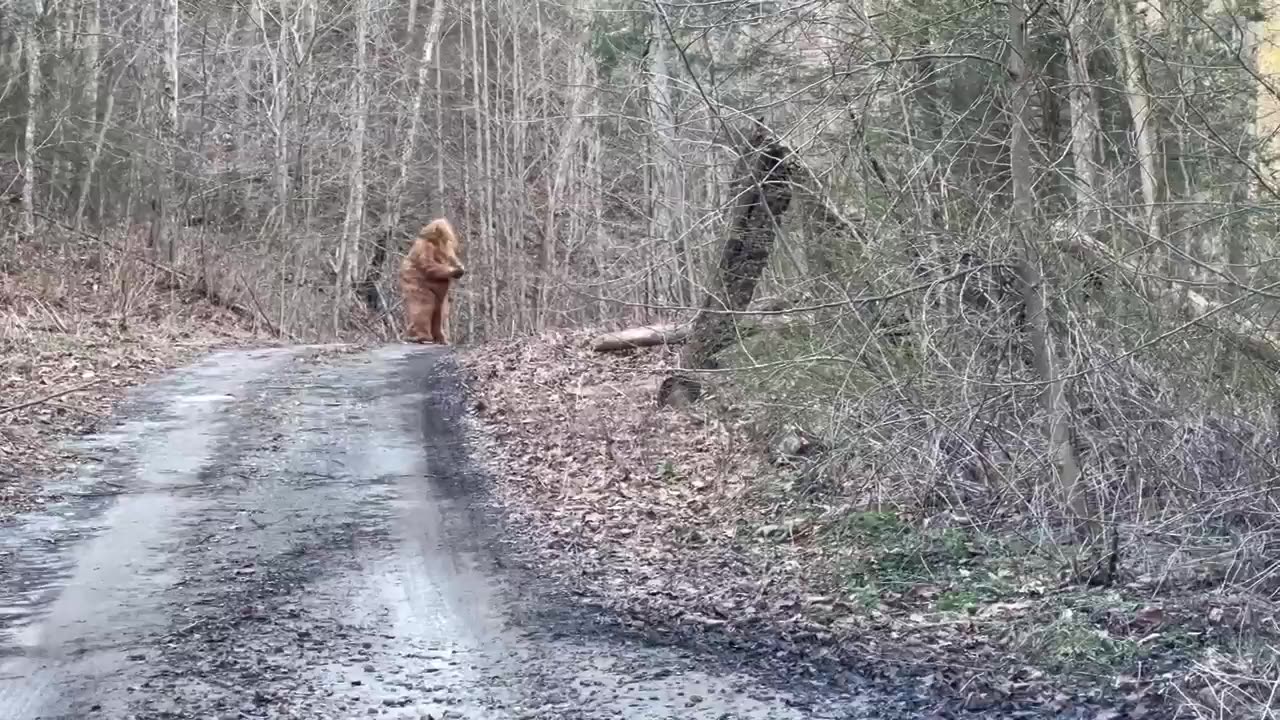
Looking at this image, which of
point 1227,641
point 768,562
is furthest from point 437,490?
point 1227,641

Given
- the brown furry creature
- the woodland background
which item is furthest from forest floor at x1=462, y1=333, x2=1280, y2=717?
the brown furry creature

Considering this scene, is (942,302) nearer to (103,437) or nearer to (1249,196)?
(1249,196)

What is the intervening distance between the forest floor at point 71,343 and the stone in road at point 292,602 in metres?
0.44

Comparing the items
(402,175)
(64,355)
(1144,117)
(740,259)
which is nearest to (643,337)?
(740,259)

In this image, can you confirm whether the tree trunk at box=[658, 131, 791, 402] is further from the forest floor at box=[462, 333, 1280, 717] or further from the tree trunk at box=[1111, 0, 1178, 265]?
the tree trunk at box=[1111, 0, 1178, 265]

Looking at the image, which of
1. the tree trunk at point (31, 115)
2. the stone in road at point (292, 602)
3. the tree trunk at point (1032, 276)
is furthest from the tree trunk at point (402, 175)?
the tree trunk at point (1032, 276)

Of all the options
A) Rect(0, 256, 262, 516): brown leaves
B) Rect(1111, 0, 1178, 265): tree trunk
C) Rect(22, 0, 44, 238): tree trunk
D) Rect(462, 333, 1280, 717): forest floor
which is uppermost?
Rect(22, 0, 44, 238): tree trunk

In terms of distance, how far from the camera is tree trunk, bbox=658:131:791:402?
32.6 feet

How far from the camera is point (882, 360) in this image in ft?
27.6

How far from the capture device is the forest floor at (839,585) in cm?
559

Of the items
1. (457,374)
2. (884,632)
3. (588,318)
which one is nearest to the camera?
(884,632)

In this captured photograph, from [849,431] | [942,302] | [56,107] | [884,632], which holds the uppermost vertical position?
[56,107]

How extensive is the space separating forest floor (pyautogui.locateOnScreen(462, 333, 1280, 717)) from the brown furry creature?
9.09 metres

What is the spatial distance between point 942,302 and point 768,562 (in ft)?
6.97
